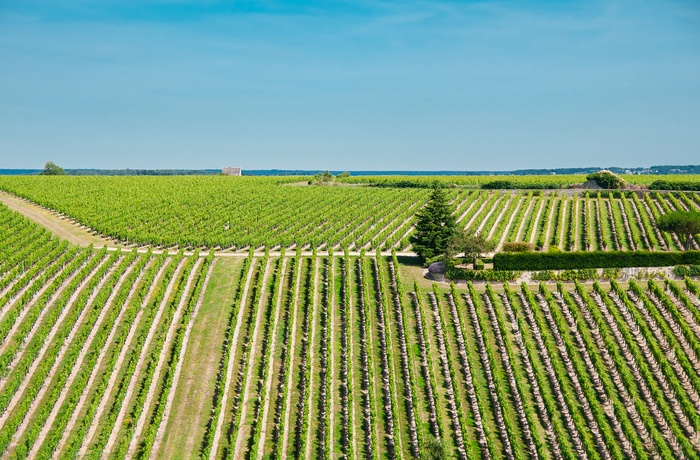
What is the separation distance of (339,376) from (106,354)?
1377cm

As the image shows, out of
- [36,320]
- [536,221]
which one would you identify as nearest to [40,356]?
[36,320]

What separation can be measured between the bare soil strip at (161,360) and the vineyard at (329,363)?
0.13 metres

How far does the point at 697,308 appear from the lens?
42.1 metres

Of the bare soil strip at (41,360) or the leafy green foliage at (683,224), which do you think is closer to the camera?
the bare soil strip at (41,360)

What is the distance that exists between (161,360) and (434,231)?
2565 centimetres

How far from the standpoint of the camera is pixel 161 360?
125ft

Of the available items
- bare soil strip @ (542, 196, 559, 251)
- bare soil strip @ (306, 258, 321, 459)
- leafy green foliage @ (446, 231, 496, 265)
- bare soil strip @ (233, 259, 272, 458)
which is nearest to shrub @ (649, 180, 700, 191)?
bare soil strip @ (542, 196, 559, 251)

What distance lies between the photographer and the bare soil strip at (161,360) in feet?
104

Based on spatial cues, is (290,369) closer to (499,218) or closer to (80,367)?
(80,367)

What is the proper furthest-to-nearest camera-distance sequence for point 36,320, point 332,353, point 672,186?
point 672,186 → point 36,320 → point 332,353

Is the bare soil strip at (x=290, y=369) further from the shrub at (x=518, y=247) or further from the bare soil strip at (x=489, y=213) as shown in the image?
the bare soil strip at (x=489, y=213)

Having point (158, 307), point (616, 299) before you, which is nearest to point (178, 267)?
point (158, 307)

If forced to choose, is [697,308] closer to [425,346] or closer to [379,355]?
[425,346]

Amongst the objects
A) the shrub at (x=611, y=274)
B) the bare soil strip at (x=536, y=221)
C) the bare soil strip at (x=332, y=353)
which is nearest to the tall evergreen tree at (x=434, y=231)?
the bare soil strip at (x=332, y=353)
